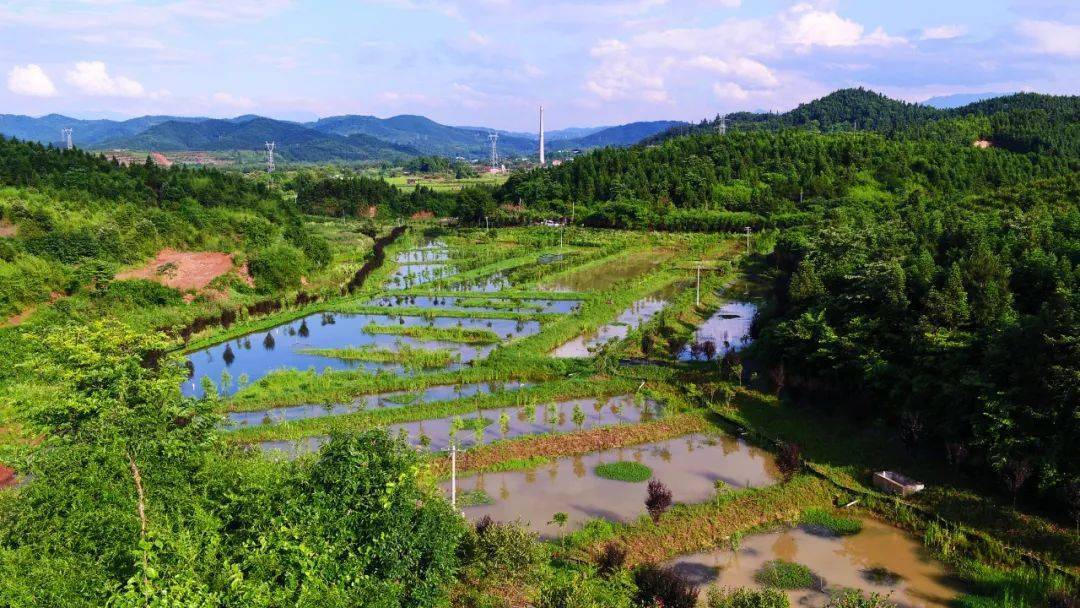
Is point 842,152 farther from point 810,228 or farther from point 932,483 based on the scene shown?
point 932,483

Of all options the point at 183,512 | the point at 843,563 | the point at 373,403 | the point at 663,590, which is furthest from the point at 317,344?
the point at 843,563

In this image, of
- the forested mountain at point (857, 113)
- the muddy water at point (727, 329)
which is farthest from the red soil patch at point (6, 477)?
the forested mountain at point (857, 113)

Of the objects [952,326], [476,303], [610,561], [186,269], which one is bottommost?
[610,561]

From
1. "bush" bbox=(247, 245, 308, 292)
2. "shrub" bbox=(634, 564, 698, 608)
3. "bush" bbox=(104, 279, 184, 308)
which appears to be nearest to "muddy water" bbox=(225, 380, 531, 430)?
"shrub" bbox=(634, 564, 698, 608)

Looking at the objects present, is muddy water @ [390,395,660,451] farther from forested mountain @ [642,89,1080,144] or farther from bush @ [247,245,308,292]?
forested mountain @ [642,89,1080,144]

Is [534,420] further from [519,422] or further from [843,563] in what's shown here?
[843,563]

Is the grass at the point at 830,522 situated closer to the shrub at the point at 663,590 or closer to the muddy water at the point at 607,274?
the shrub at the point at 663,590
